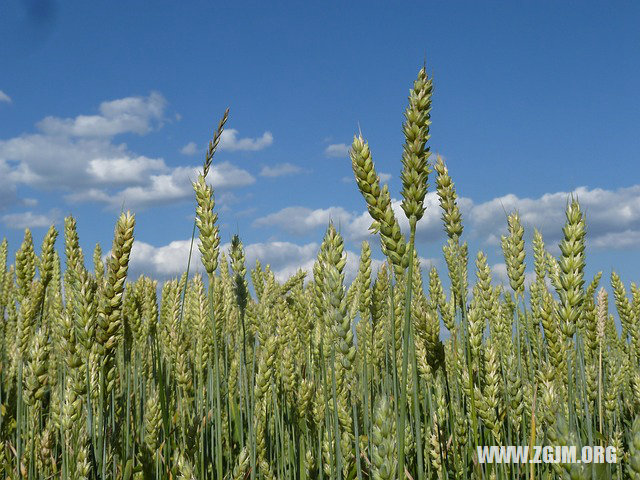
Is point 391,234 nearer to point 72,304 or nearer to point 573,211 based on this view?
point 573,211

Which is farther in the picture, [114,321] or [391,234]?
[114,321]

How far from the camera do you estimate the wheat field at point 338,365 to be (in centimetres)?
169

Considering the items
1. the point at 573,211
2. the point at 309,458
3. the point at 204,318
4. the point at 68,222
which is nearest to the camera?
the point at 573,211

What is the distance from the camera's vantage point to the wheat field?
1688mm

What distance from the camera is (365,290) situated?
10.1ft

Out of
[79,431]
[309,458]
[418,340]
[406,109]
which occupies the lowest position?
[309,458]

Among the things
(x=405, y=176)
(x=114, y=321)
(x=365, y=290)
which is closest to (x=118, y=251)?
(x=114, y=321)

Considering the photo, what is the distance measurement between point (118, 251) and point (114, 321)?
0.25m

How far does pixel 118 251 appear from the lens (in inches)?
80.6

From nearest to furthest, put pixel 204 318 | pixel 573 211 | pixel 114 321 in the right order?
1. pixel 114 321
2. pixel 573 211
3. pixel 204 318

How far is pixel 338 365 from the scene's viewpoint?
287 cm

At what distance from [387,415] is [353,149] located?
0.78 m

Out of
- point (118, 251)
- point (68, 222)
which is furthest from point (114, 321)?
point (68, 222)

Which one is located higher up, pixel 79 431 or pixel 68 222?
pixel 68 222
